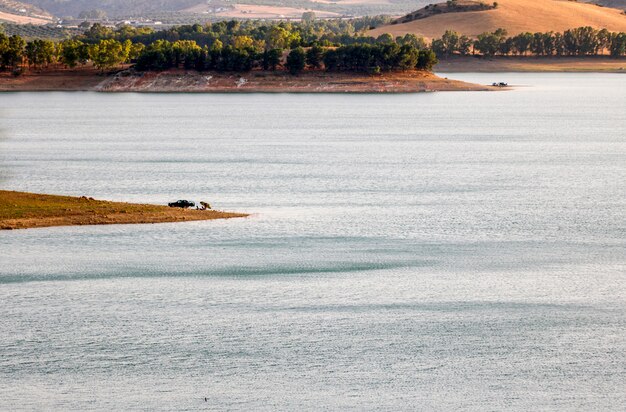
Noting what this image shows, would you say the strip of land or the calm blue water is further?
the strip of land

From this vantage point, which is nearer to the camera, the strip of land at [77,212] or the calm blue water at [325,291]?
the calm blue water at [325,291]

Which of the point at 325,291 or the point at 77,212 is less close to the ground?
the point at 325,291

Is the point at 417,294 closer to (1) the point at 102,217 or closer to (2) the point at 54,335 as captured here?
(2) the point at 54,335

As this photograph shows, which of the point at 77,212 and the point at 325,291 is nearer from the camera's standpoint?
the point at 325,291
